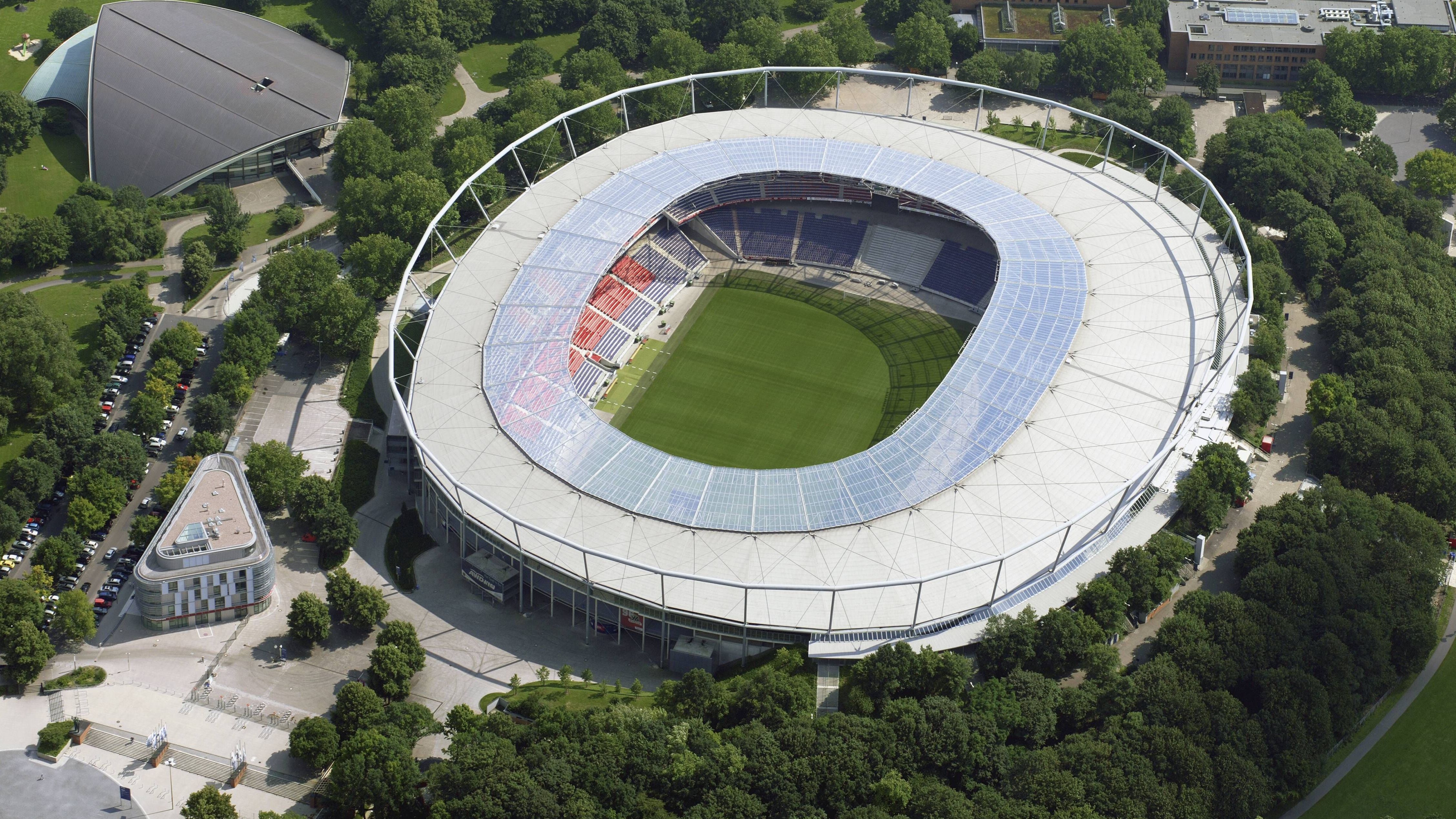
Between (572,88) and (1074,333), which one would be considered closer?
(1074,333)

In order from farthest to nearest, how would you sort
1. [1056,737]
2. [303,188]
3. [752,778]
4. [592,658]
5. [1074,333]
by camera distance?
[303,188], [1074,333], [592,658], [1056,737], [752,778]

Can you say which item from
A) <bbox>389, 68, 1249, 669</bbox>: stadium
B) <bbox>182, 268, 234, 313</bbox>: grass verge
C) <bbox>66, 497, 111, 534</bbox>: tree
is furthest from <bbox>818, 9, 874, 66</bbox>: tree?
<bbox>66, 497, 111, 534</bbox>: tree

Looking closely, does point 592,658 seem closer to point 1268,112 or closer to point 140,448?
point 140,448

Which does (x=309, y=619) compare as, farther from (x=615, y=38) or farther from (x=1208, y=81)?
(x=1208, y=81)

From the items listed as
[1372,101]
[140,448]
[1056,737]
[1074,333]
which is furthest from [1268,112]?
[140,448]

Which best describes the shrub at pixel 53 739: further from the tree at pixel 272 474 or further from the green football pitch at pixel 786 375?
the green football pitch at pixel 786 375

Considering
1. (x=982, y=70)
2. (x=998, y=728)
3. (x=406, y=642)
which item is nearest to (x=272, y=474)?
(x=406, y=642)
